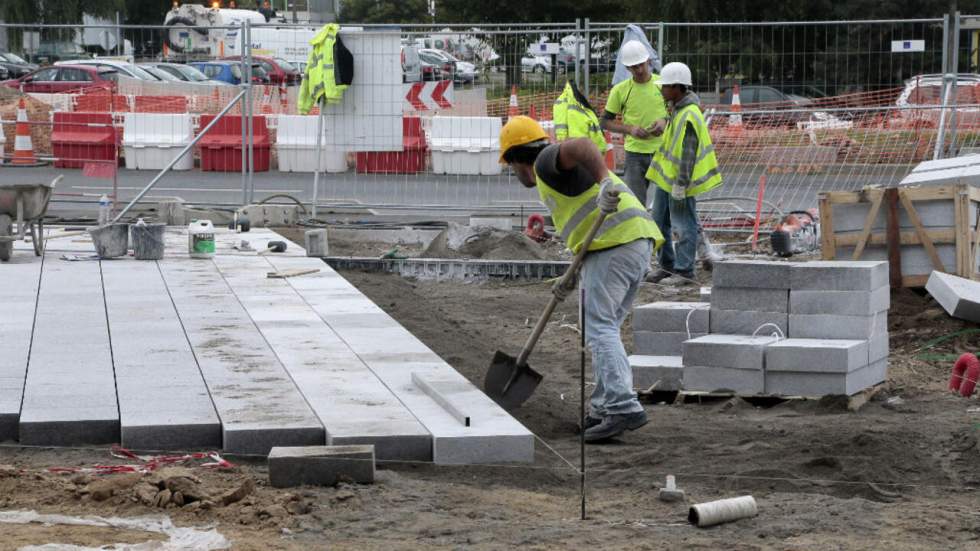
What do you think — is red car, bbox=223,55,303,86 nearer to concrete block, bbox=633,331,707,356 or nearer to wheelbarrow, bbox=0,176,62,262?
wheelbarrow, bbox=0,176,62,262

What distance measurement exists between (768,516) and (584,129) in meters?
7.91

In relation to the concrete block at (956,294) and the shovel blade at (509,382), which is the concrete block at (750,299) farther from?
the concrete block at (956,294)

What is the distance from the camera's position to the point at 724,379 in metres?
8.12

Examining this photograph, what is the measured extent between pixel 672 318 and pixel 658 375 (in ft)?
1.35

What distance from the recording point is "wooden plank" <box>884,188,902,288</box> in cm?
1077

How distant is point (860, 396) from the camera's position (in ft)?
26.4

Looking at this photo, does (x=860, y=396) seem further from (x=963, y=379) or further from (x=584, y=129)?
(x=584, y=129)

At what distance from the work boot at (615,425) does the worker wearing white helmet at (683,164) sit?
4.96 m

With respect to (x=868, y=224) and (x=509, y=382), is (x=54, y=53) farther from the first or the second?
(x=509, y=382)

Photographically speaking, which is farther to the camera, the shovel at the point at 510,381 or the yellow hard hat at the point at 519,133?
the shovel at the point at 510,381

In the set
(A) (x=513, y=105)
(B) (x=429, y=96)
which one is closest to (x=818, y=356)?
(A) (x=513, y=105)

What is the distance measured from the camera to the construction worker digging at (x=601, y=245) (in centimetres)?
717

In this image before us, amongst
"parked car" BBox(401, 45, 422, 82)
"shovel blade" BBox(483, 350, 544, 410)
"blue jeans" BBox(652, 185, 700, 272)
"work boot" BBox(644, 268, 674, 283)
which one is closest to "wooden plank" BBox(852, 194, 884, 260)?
"blue jeans" BBox(652, 185, 700, 272)

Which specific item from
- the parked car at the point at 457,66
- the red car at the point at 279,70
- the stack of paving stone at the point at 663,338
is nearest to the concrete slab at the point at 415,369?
the stack of paving stone at the point at 663,338
